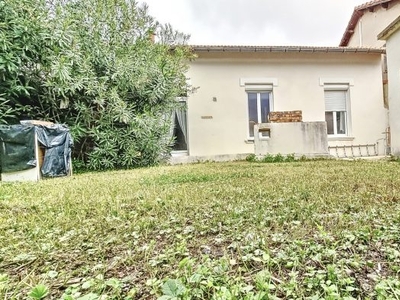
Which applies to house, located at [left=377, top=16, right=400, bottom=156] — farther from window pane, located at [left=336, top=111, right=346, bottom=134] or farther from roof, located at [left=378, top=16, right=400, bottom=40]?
window pane, located at [left=336, top=111, right=346, bottom=134]

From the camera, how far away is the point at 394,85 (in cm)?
870

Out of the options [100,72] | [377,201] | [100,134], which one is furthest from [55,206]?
[100,72]

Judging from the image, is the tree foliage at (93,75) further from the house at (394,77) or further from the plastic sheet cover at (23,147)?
the house at (394,77)

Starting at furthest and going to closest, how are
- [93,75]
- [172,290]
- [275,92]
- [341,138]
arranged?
[341,138], [275,92], [93,75], [172,290]

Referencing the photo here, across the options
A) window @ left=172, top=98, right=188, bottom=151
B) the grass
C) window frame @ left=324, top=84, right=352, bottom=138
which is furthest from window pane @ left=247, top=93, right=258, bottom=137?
the grass

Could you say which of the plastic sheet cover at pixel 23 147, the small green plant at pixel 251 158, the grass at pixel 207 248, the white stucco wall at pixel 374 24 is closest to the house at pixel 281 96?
the white stucco wall at pixel 374 24

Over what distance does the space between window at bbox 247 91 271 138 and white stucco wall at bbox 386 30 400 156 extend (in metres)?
3.78

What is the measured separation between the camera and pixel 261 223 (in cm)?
179

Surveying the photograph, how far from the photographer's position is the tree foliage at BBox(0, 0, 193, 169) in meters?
6.02

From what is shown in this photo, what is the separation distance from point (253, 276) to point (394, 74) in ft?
32.3

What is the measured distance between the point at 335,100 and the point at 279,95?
2.27m

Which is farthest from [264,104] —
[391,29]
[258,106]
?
[391,29]

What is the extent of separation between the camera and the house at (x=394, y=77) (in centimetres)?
852

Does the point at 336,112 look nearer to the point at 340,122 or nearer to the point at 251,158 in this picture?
the point at 340,122
